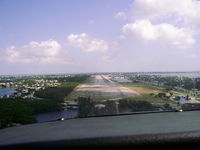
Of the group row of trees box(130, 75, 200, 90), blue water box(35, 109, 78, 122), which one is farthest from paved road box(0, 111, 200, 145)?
row of trees box(130, 75, 200, 90)

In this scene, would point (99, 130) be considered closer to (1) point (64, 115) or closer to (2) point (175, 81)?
(1) point (64, 115)

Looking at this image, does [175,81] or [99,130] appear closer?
[99,130]

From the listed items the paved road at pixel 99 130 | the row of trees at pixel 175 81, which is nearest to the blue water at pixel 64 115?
the paved road at pixel 99 130

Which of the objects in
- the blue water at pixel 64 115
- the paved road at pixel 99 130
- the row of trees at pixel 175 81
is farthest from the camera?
the row of trees at pixel 175 81

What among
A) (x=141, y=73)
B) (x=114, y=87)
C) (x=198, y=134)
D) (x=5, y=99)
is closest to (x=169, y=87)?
(x=114, y=87)

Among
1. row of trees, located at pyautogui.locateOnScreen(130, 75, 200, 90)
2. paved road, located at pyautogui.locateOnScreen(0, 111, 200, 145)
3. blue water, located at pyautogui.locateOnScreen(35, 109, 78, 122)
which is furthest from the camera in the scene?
row of trees, located at pyautogui.locateOnScreen(130, 75, 200, 90)

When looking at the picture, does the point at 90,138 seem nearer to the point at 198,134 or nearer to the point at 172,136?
the point at 172,136

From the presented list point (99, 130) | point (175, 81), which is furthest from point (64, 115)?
point (175, 81)

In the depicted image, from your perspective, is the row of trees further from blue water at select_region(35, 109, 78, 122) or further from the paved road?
the paved road

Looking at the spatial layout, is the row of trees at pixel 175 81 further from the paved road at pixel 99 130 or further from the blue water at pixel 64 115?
the paved road at pixel 99 130

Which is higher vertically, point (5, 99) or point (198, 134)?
point (198, 134)

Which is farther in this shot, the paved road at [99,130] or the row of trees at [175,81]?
the row of trees at [175,81]
